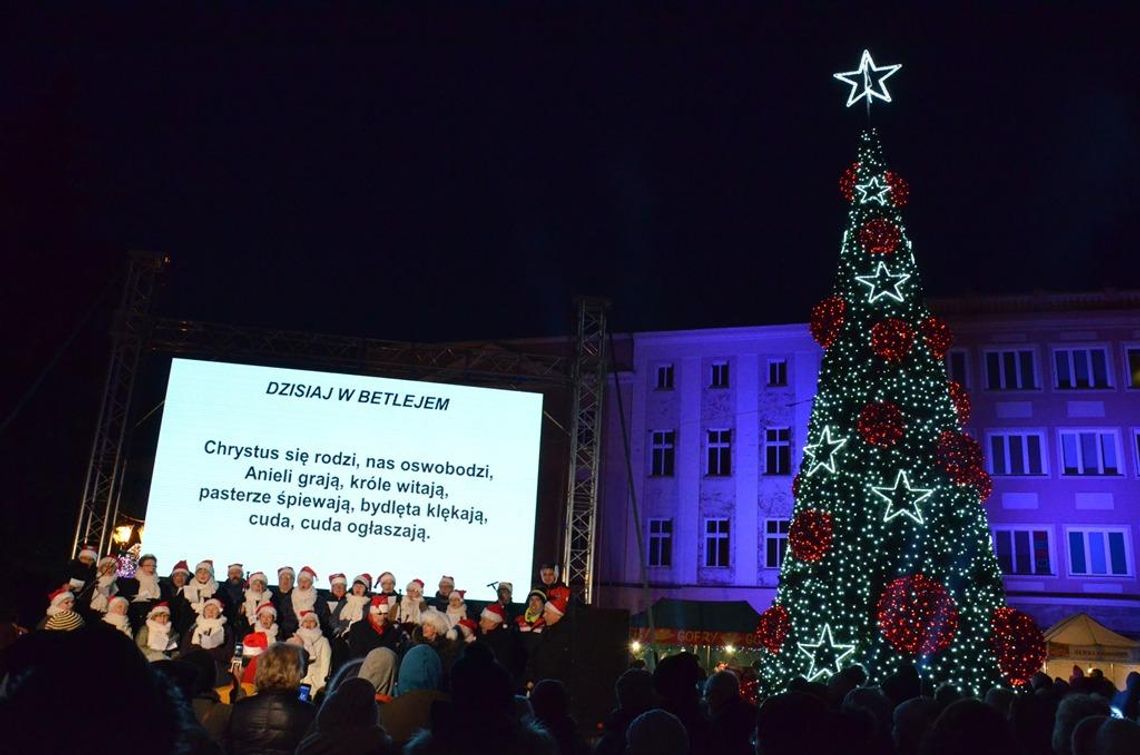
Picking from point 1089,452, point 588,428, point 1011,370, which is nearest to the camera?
point 588,428

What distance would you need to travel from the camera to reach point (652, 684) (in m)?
4.87

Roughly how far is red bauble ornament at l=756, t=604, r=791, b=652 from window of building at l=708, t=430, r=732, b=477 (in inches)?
575

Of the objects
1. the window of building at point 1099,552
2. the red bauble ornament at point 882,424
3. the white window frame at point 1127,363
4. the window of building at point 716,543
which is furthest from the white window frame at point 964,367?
the red bauble ornament at point 882,424

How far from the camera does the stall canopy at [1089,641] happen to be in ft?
59.8

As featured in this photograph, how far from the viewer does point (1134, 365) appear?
2372 cm

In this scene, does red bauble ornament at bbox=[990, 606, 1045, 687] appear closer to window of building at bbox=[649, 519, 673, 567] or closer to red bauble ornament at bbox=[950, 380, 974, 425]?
red bauble ornament at bbox=[950, 380, 974, 425]

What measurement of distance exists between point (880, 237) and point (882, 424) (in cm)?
244

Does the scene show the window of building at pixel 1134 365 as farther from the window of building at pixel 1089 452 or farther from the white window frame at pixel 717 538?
the white window frame at pixel 717 538

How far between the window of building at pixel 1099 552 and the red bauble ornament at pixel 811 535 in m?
15.0

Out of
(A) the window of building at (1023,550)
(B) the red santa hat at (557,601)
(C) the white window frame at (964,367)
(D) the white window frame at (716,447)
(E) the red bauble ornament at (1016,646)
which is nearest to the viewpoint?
(E) the red bauble ornament at (1016,646)

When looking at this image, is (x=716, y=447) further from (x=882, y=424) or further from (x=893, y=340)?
(x=882, y=424)

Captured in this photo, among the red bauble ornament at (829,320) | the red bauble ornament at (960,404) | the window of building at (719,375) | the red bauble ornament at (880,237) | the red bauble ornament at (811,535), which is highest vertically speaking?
the window of building at (719,375)

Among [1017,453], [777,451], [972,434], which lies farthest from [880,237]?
[1017,453]

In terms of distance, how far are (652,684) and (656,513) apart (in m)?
21.2
